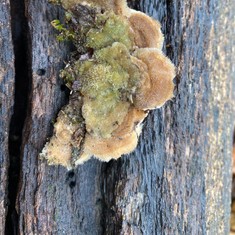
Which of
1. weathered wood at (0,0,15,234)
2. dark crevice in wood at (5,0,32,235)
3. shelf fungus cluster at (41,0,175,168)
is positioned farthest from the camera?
dark crevice in wood at (5,0,32,235)

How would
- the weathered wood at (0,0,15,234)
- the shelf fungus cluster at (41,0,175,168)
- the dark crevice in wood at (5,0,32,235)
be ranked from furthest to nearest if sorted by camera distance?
the dark crevice in wood at (5,0,32,235) → the weathered wood at (0,0,15,234) → the shelf fungus cluster at (41,0,175,168)

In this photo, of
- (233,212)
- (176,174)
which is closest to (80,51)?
(176,174)

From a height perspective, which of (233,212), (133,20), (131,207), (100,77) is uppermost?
(133,20)

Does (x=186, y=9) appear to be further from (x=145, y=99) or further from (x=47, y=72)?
(x=47, y=72)

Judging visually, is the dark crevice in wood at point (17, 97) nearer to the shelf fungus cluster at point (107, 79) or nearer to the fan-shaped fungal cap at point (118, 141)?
the shelf fungus cluster at point (107, 79)

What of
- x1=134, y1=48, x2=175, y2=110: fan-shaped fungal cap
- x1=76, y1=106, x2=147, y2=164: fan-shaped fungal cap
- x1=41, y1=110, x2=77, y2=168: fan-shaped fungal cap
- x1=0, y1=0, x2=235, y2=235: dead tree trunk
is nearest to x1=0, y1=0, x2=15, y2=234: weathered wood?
x1=0, y1=0, x2=235, y2=235: dead tree trunk

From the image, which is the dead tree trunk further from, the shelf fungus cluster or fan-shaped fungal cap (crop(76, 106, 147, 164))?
fan-shaped fungal cap (crop(76, 106, 147, 164))
